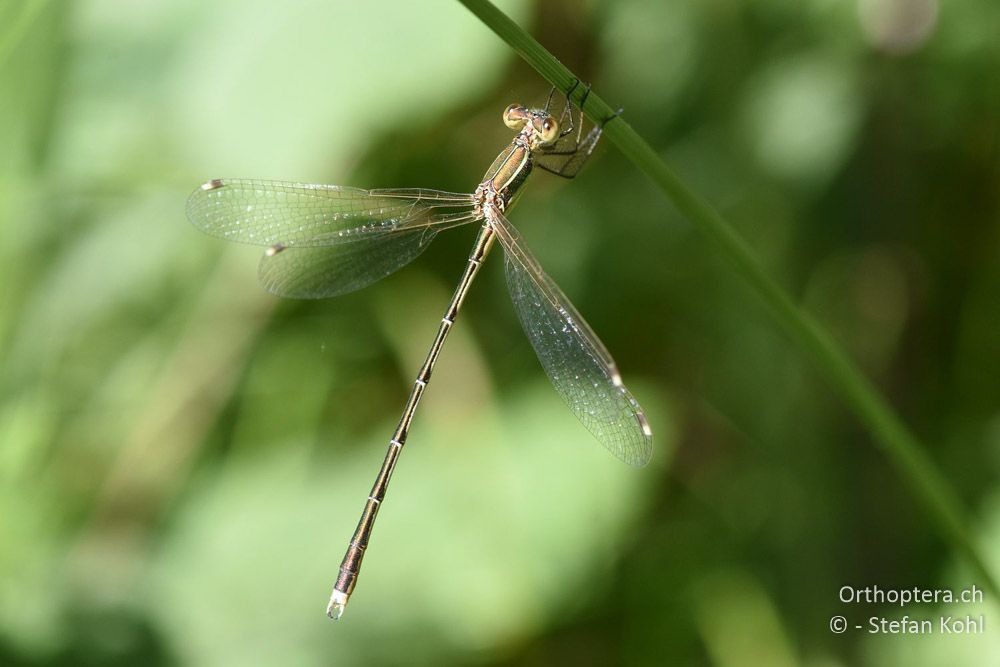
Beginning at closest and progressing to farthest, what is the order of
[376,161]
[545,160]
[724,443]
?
[545,160], [376,161], [724,443]

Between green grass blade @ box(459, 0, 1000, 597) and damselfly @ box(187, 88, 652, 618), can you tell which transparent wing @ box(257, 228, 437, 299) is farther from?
green grass blade @ box(459, 0, 1000, 597)

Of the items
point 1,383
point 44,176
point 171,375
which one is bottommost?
point 1,383

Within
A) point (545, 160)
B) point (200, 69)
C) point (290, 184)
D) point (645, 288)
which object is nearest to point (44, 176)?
point (200, 69)

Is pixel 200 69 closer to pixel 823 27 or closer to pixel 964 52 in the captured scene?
pixel 823 27

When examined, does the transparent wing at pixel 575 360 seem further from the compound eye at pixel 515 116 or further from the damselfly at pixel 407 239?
the compound eye at pixel 515 116

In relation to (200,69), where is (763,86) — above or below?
Result: above

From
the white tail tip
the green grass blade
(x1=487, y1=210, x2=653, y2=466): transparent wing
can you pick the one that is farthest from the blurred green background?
the green grass blade

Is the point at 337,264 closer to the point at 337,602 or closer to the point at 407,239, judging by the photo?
the point at 407,239
